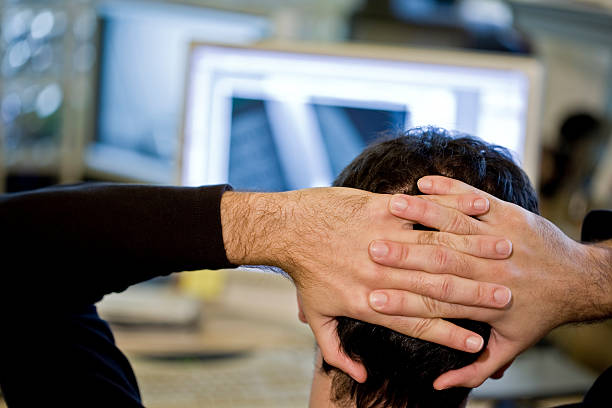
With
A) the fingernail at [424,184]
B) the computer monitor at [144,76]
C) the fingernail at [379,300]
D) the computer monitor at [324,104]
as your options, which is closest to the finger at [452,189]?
the fingernail at [424,184]

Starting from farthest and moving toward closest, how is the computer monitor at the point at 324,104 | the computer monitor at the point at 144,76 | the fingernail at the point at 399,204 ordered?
the computer monitor at the point at 144,76 → the computer monitor at the point at 324,104 → the fingernail at the point at 399,204

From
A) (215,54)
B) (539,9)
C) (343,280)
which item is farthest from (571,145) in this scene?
(343,280)

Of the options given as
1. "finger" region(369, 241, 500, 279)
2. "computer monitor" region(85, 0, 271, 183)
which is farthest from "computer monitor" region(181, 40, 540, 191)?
"finger" region(369, 241, 500, 279)

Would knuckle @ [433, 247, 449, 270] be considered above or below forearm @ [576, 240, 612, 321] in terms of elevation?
above

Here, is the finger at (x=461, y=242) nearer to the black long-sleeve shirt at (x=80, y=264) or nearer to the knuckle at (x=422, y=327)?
the knuckle at (x=422, y=327)

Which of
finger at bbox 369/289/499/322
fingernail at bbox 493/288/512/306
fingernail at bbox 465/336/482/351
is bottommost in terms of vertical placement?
fingernail at bbox 465/336/482/351

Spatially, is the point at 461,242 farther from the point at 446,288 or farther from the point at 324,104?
Answer: the point at 324,104

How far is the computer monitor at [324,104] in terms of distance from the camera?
128 centimetres

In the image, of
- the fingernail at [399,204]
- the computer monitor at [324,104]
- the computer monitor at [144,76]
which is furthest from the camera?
the computer monitor at [144,76]

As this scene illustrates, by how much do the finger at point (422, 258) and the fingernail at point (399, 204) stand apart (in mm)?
32

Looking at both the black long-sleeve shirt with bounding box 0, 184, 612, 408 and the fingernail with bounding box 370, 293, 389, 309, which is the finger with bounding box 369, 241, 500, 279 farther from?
the black long-sleeve shirt with bounding box 0, 184, 612, 408

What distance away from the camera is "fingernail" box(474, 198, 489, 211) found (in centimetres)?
60

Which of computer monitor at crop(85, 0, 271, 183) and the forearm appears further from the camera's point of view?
computer monitor at crop(85, 0, 271, 183)

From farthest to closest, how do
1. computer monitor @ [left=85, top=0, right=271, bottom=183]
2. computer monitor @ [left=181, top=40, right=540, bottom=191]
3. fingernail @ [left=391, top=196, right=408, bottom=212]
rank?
1. computer monitor @ [left=85, top=0, right=271, bottom=183]
2. computer monitor @ [left=181, top=40, right=540, bottom=191]
3. fingernail @ [left=391, top=196, right=408, bottom=212]
